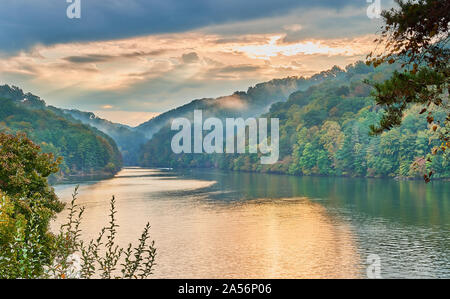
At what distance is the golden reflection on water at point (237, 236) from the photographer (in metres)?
34.7

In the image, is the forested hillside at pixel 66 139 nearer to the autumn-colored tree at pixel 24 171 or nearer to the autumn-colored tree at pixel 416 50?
the autumn-colored tree at pixel 24 171

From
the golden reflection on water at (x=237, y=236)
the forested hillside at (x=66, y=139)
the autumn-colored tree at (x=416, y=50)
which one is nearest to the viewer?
the autumn-colored tree at (x=416, y=50)

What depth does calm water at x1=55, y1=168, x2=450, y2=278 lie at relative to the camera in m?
34.8

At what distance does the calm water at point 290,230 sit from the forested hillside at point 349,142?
23157mm

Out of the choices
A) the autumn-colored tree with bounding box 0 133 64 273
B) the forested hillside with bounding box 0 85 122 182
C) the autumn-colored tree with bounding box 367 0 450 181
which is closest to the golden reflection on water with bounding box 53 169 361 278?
the autumn-colored tree with bounding box 0 133 64 273

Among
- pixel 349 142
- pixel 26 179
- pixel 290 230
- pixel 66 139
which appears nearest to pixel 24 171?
pixel 26 179

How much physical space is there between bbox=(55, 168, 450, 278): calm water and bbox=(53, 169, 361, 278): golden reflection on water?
0.08 m

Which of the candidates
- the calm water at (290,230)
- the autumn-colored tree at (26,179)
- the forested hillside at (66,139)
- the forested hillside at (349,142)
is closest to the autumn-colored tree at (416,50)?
the autumn-colored tree at (26,179)

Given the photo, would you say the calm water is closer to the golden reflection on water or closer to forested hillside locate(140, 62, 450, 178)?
the golden reflection on water

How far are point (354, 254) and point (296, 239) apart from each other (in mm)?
7777

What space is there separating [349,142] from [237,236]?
85.9 meters

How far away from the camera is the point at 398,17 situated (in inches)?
508

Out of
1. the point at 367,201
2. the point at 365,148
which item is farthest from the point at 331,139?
the point at 367,201
